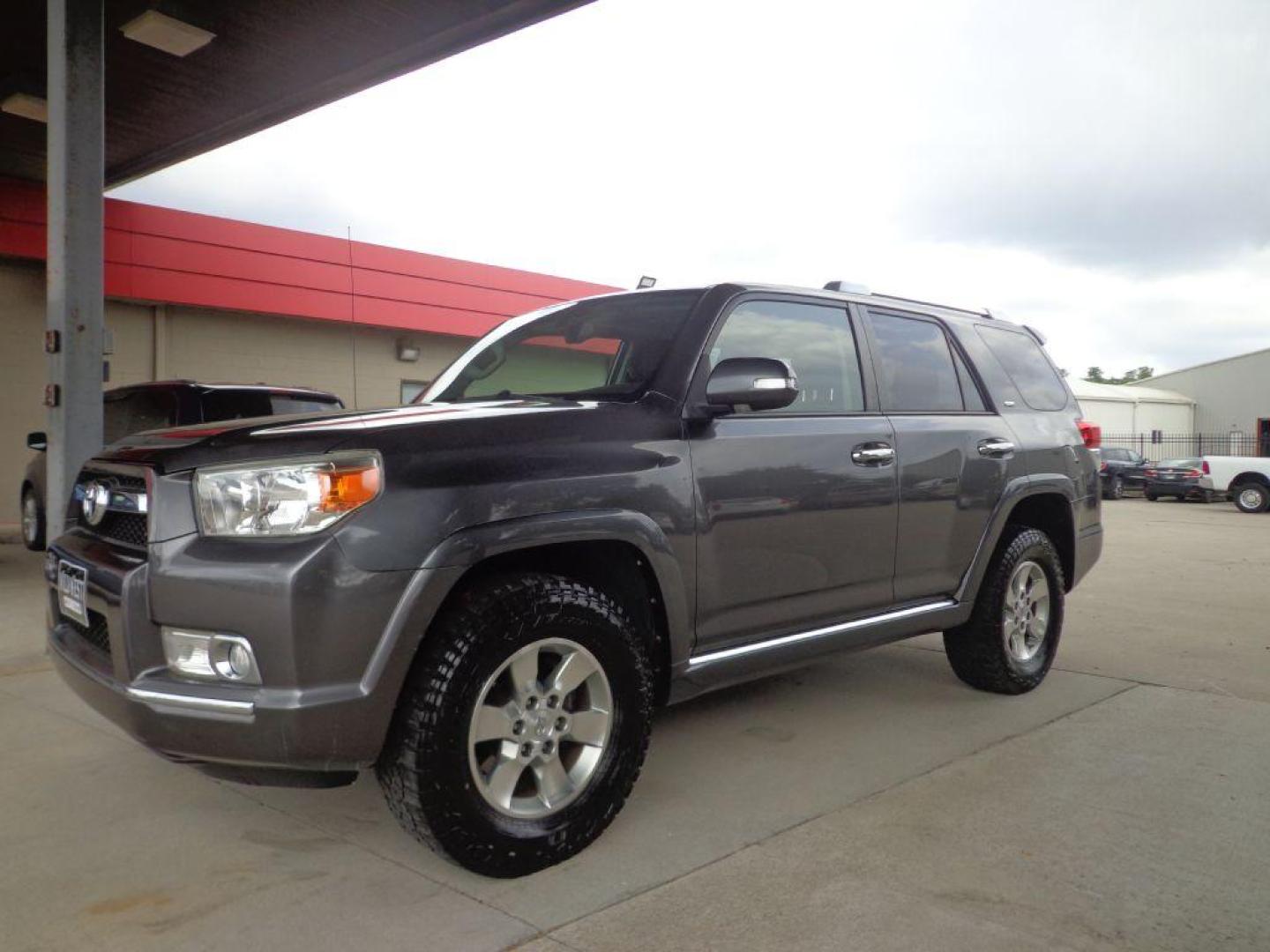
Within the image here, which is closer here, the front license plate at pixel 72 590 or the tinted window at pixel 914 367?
the front license plate at pixel 72 590

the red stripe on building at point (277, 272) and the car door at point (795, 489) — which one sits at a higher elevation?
the red stripe on building at point (277, 272)

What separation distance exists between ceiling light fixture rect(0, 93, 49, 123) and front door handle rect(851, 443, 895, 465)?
939 centimetres

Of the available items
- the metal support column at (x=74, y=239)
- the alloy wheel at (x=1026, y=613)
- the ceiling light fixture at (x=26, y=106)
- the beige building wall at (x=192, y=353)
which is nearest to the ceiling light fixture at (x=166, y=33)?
the metal support column at (x=74, y=239)

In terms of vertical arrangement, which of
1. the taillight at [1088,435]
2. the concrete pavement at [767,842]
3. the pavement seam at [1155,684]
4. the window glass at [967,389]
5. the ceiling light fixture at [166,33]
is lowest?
the concrete pavement at [767,842]

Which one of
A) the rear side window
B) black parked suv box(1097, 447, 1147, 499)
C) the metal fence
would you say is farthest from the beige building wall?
the metal fence

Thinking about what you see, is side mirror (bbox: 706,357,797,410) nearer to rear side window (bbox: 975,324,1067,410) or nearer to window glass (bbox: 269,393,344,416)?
rear side window (bbox: 975,324,1067,410)

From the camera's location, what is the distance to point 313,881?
9.34 ft

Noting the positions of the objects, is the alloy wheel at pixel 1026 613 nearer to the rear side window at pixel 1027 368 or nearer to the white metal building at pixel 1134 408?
the rear side window at pixel 1027 368

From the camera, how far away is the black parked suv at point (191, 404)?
8.00m

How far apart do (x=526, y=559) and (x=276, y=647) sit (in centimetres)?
78

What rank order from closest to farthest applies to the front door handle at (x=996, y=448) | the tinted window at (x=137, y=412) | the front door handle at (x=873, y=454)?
the front door handle at (x=873, y=454)
the front door handle at (x=996, y=448)
the tinted window at (x=137, y=412)

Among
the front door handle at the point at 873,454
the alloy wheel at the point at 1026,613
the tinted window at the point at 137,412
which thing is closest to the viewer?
the front door handle at the point at 873,454

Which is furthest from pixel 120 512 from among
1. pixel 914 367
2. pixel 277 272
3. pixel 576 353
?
pixel 277 272

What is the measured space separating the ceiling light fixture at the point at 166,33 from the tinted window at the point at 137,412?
2.86 m
